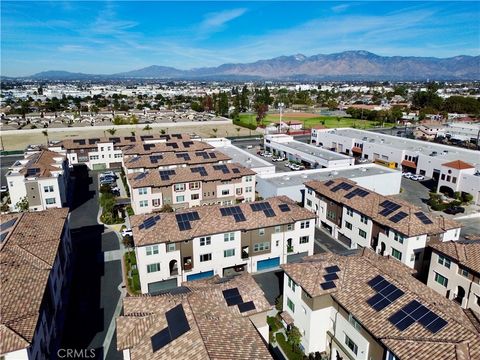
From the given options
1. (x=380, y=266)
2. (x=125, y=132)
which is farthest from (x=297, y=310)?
(x=125, y=132)

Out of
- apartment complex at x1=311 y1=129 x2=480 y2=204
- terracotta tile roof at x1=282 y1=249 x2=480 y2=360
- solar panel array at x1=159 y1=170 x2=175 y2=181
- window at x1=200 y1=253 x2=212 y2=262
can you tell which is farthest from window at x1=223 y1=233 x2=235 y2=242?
apartment complex at x1=311 y1=129 x2=480 y2=204

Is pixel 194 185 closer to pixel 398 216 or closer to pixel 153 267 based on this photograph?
pixel 153 267

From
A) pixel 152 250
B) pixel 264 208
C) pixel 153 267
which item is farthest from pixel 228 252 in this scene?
pixel 152 250

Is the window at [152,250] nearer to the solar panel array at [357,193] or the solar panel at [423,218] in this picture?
the solar panel array at [357,193]

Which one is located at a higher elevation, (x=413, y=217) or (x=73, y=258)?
(x=413, y=217)

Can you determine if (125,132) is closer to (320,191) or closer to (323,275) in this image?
(320,191)

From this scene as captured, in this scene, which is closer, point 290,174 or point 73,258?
point 73,258

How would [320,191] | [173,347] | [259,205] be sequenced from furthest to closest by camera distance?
[320,191] < [259,205] < [173,347]
